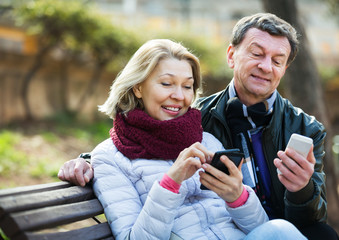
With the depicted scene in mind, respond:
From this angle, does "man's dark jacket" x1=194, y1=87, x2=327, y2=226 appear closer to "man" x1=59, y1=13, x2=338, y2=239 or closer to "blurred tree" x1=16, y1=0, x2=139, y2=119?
"man" x1=59, y1=13, x2=338, y2=239

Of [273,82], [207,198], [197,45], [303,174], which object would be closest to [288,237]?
[303,174]

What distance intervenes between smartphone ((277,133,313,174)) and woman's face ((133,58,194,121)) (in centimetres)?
72

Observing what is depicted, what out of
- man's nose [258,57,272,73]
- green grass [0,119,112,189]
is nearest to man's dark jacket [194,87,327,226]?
man's nose [258,57,272,73]

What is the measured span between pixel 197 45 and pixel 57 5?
191 inches

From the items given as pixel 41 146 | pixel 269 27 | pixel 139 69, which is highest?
pixel 269 27

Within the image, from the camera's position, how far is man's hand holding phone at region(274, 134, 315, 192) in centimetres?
218

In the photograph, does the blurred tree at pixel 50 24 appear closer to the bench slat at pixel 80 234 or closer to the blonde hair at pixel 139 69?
the blonde hair at pixel 139 69

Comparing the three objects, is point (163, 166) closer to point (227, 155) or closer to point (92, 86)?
point (227, 155)

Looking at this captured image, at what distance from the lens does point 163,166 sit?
8.18 feet

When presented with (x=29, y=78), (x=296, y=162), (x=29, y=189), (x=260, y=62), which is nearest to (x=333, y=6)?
(x=260, y=62)

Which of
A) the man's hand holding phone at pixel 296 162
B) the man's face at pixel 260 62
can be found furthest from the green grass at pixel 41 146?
the man's hand holding phone at pixel 296 162

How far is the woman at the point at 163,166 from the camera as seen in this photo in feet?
7.19

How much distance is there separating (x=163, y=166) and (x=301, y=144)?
778mm

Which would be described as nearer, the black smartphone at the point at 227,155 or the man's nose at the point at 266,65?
the black smartphone at the point at 227,155
